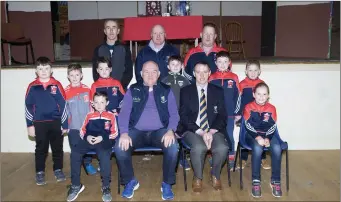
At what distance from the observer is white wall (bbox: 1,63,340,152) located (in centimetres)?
396

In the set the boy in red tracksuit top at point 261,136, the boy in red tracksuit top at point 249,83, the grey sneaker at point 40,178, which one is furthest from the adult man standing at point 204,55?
the grey sneaker at point 40,178

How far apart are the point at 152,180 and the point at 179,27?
187 cm

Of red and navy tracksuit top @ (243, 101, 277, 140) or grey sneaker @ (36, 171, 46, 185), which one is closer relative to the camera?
red and navy tracksuit top @ (243, 101, 277, 140)

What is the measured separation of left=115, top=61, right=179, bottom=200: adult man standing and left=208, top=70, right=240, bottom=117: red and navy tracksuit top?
22.7 inches

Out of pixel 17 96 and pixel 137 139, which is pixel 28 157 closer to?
pixel 17 96

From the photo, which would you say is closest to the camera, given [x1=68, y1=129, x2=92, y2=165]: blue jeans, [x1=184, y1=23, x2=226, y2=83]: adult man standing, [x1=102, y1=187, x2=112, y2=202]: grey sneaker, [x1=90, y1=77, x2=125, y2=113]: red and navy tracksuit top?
[x1=102, y1=187, x2=112, y2=202]: grey sneaker

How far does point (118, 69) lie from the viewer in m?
3.52

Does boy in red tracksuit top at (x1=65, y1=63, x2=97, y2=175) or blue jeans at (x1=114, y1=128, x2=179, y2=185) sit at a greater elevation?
boy in red tracksuit top at (x1=65, y1=63, x2=97, y2=175)

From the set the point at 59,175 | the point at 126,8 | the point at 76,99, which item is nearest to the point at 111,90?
the point at 76,99

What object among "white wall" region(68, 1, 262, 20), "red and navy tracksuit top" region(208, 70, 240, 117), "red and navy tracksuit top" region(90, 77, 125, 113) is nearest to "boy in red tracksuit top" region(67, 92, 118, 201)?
"red and navy tracksuit top" region(90, 77, 125, 113)

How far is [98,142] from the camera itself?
112 inches

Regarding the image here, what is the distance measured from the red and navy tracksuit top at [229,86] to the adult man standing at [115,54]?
2.83 feet

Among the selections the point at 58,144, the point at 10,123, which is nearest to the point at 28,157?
the point at 10,123

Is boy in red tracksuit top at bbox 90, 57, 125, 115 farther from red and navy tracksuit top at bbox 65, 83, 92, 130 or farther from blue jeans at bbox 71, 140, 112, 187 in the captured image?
blue jeans at bbox 71, 140, 112, 187
